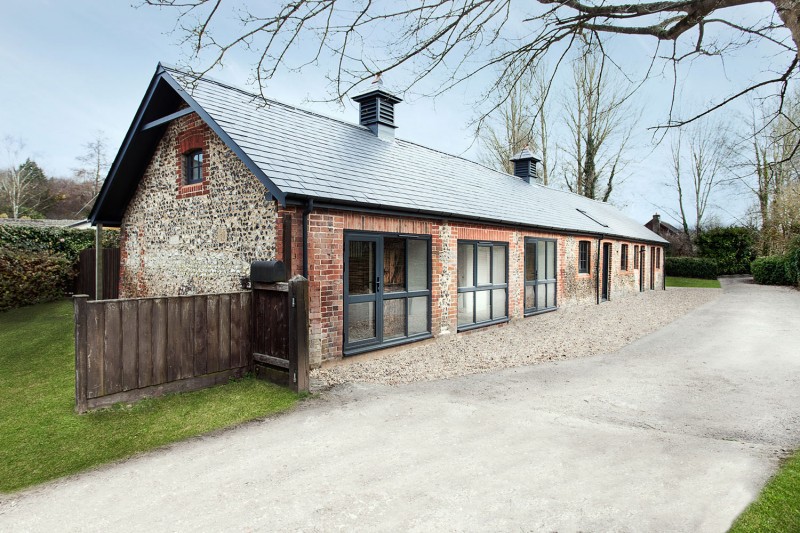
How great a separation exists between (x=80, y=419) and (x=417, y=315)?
5.80 meters

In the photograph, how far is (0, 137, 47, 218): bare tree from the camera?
40.4m

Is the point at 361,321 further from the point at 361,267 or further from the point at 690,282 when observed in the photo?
the point at 690,282

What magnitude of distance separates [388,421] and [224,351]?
2628 mm

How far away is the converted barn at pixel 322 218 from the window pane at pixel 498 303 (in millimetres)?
27

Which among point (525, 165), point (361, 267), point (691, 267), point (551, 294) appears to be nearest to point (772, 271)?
point (691, 267)

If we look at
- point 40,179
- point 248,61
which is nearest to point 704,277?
point 248,61

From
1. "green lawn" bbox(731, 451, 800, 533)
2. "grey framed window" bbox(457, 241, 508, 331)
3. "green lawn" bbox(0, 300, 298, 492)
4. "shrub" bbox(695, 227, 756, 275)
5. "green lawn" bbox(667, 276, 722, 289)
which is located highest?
"shrub" bbox(695, 227, 756, 275)

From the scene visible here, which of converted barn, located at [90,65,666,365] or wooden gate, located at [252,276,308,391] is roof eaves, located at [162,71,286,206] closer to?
converted barn, located at [90,65,666,365]

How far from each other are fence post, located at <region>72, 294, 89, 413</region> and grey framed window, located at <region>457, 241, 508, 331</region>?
7272 millimetres

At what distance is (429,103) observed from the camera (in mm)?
4938

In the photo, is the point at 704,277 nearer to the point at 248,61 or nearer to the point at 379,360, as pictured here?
the point at 379,360

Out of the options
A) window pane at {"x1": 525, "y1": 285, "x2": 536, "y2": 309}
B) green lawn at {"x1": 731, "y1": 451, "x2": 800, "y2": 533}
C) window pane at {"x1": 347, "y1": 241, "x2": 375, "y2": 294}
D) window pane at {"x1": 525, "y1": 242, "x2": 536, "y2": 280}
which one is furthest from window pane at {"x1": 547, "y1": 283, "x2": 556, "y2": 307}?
green lawn at {"x1": 731, "y1": 451, "x2": 800, "y2": 533}

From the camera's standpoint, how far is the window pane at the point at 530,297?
42.7ft

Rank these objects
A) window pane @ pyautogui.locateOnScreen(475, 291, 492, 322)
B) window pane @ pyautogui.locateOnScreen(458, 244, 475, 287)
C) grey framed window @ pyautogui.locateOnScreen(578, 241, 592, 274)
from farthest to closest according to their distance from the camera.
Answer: grey framed window @ pyautogui.locateOnScreen(578, 241, 592, 274) → window pane @ pyautogui.locateOnScreen(475, 291, 492, 322) → window pane @ pyautogui.locateOnScreen(458, 244, 475, 287)
